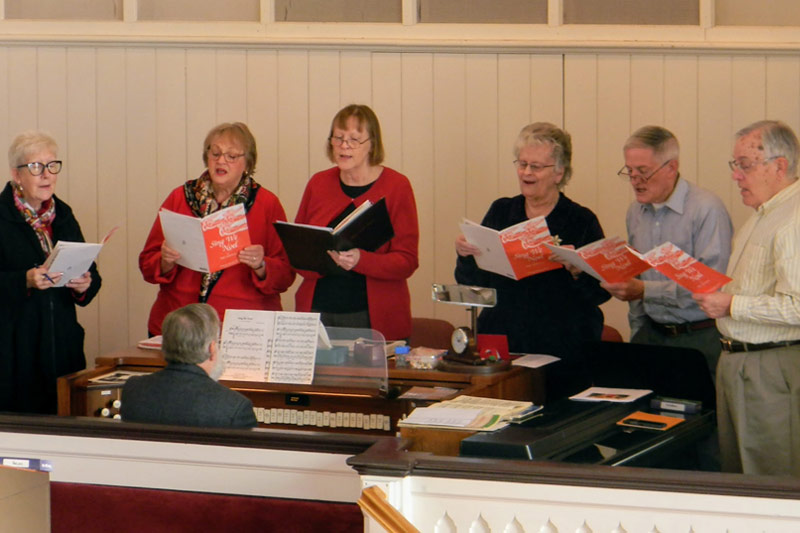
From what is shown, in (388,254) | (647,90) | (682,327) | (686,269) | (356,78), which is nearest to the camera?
(686,269)

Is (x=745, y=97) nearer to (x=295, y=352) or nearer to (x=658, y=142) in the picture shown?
(x=658, y=142)

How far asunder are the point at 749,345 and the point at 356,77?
3242 mm

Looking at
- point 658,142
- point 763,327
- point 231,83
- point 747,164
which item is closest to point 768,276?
point 763,327

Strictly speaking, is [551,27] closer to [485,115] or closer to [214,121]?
[485,115]

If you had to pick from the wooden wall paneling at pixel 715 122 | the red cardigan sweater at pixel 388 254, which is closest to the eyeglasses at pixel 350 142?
the red cardigan sweater at pixel 388 254

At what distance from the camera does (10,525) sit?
12.7ft

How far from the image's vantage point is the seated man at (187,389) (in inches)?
132

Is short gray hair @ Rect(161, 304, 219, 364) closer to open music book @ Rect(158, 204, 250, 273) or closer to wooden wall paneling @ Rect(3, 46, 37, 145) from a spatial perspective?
open music book @ Rect(158, 204, 250, 273)

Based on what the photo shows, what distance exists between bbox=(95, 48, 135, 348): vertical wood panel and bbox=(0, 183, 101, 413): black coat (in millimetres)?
1764

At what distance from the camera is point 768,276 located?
3840mm

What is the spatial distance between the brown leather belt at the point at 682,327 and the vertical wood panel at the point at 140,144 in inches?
127

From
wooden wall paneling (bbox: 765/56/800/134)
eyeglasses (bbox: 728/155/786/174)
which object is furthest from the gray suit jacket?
wooden wall paneling (bbox: 765/56/800/134)

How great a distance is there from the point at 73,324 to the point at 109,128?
6.57ft

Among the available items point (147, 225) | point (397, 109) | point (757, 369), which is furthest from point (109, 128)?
point (757, 369)
